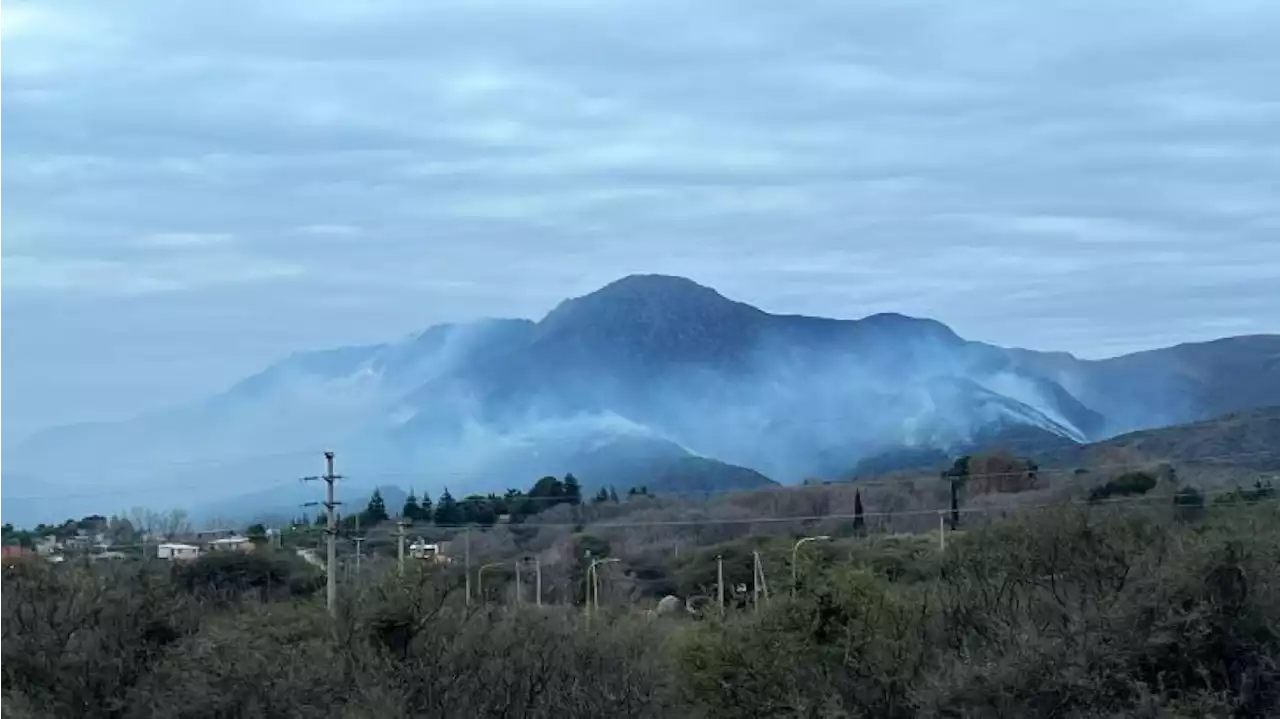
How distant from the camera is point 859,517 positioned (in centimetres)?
7825

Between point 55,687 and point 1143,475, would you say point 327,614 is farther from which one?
point 1143,475

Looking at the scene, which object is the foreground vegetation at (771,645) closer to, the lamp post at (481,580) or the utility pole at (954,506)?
the lamp post at (481,580)

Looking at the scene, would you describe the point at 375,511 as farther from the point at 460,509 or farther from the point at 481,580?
the point at 481,580

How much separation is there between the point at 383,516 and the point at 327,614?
157ft

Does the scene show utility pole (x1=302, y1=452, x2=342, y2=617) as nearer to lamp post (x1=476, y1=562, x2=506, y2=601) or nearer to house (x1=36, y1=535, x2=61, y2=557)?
lamp post (x1=476, y1=562, x2=506, y2=601)

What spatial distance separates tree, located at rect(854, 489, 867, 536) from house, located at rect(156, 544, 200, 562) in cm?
2814

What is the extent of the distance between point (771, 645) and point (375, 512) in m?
52.6

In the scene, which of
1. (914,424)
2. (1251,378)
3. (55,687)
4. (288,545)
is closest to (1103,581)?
(55,687)

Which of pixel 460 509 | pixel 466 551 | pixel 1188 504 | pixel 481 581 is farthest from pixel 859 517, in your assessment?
pixel 481 581

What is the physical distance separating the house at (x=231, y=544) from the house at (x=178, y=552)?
4.79ft

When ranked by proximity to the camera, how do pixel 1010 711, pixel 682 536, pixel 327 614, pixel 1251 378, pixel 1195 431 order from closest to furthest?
pixel 1010 711, pixel 327 614, pixel 682 536, pixel 1195 431, pixel 1251 378

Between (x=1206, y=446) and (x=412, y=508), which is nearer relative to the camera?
(x=412, y=508)

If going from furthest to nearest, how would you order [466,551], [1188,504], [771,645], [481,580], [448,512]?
[448,512]
[466,551]
[1188,504]
[481,580]
[771,645]

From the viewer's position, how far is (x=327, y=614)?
3547 centimetres
